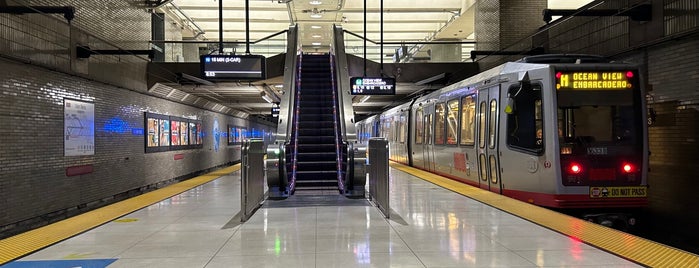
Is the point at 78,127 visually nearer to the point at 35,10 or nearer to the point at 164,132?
the point at 35,10

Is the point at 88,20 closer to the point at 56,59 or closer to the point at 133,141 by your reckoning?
the point at 56,59

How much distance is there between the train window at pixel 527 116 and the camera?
8.23m

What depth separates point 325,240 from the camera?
612cm

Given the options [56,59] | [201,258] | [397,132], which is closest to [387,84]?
[397,132]

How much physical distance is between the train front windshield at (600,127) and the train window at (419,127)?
8.47 meters

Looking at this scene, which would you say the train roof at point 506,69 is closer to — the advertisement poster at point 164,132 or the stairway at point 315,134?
the stairway at point 315,134

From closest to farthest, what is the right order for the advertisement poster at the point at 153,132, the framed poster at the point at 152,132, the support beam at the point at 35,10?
the support beam at the point at 35,10 < the framed poster at the point at 152,132 < the advertisement poster at the point at 153,132

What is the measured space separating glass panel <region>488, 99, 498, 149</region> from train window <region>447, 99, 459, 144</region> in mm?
2343

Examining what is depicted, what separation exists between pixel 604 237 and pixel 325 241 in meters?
3.38

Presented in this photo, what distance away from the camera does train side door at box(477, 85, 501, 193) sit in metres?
9.75

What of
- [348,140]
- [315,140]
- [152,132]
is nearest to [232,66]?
[315,140]

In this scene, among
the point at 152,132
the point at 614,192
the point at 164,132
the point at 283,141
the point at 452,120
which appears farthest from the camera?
the point at 164,132

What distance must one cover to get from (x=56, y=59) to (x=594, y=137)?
9916mm

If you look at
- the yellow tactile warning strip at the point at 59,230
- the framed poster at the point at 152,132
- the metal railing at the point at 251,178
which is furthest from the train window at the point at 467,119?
the framed poster at the point at 152,132
